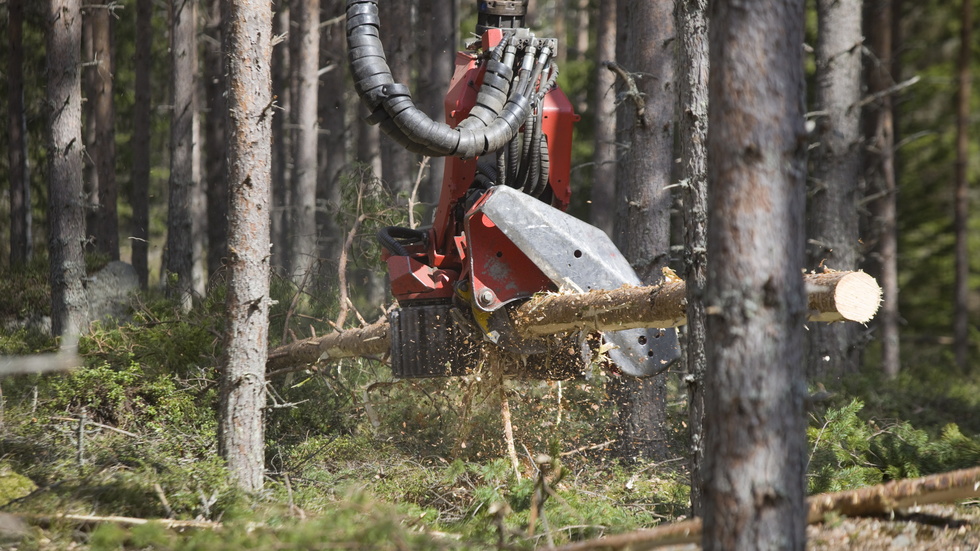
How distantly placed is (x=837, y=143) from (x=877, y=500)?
7.43 m

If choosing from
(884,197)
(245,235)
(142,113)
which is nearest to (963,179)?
(884,197)

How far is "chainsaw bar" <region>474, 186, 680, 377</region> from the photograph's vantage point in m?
5.64

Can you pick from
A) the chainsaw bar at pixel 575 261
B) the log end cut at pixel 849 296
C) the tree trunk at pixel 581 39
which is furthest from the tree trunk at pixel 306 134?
the log end cut at pixel 849 296

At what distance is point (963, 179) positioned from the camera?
17.2 metres

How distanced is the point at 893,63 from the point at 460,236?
1444 cm

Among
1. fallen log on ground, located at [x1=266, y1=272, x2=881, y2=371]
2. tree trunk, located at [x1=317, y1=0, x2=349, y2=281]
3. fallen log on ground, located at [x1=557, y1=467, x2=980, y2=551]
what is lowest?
fallen log on ground, located at [x1=557, y1=467, x2=980, y2=551]

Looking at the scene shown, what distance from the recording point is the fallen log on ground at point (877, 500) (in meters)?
3.80

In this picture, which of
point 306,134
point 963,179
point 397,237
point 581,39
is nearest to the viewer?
point 397,237

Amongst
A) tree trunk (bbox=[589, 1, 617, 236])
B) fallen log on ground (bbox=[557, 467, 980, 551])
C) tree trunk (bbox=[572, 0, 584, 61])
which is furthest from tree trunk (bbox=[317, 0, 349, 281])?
fallen log on ground (bbox=[557, 467, 980, 551])

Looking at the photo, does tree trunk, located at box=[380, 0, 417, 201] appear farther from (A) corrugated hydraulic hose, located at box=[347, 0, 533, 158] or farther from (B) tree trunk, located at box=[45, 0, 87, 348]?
(A) corrugated hydraulic hose, located at box=[347, 0, 533, 158]

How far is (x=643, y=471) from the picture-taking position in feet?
23.3

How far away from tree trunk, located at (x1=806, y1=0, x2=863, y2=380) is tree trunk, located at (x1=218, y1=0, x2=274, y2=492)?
729 cm

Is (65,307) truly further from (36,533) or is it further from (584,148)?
(584,148)

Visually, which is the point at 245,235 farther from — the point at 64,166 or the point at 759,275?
the point at 64,166
